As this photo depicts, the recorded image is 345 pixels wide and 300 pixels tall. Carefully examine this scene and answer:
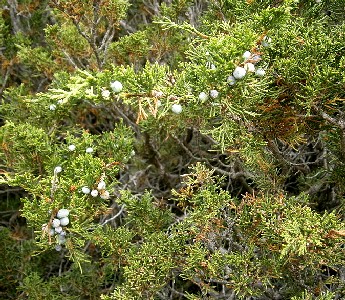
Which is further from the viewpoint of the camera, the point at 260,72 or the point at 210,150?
the point at 210,150

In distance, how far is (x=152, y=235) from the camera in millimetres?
2125

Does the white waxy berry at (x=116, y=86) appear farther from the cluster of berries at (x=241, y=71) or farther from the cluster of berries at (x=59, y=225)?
the cluster of berries at (x=59, y=225)

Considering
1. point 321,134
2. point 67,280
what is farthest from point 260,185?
point 67,280

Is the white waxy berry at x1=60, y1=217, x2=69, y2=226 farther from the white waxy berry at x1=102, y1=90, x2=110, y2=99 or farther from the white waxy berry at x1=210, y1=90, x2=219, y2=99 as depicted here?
the white waxy berry at x1=210, y1=90, x2=219, y2=99

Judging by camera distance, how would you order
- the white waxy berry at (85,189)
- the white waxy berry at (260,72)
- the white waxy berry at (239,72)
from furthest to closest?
the white waxy berry at (85,189) < the white waxy berry at (260,72) < the white waxy berry at (239,72)

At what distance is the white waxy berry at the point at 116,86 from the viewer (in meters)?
1.61

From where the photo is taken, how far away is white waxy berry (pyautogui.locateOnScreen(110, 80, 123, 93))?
63.3 inches

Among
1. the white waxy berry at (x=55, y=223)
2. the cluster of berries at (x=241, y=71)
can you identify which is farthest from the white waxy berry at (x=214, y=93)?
the white waxy berry at (x=55, y=223)

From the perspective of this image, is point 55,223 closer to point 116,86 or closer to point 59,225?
point 59,225

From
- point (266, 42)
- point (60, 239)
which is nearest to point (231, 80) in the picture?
point (266, 42)

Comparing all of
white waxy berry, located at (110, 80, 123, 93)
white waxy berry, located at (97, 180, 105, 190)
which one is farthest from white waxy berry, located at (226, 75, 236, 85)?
white waxy berry, located at (97, 180, 105, 190)

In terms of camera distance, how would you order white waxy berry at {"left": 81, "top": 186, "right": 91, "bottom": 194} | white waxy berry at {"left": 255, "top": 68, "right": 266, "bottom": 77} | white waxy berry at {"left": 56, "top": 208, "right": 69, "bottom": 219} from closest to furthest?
white waxy berry at {"left": 255, "top": 68, "right": 266, "bottom": 77} < white waxy berry at {"left": 56, "top": 208, "right": 69, "bottom": 219} < white waxy berry at {"left": 81, "top": 186, "right": 91, "bottom": 194}

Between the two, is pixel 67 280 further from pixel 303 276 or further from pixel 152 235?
pixel 303 276

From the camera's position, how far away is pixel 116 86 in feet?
5.28
